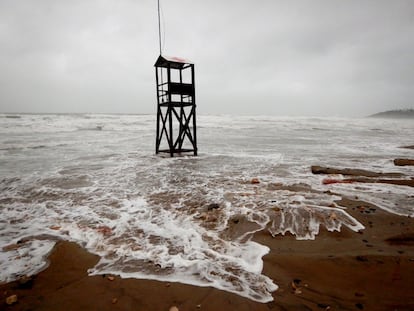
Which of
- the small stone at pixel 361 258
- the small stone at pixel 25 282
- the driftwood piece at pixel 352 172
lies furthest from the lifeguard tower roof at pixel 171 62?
the small stone at pixel 361 258

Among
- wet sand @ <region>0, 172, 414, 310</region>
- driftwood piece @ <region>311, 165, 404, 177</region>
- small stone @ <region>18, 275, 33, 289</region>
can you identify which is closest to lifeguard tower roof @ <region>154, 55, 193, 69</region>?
driftwood piece @ <region>311, 165, 404, 177</region>

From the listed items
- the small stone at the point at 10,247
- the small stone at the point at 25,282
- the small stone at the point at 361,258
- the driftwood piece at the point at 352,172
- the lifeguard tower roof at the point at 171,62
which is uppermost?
the lifeguard tower roof at the point at 171,62

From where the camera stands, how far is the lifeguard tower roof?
12922 millimetres

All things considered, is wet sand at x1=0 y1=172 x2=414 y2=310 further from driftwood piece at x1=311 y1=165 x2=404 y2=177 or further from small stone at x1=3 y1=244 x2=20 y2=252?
driftwood piece at x1=311 y1=165 x2=404 y2=177

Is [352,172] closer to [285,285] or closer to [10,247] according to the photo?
[285,285]

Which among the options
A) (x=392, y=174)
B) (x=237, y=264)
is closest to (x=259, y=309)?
(x=237, y=264)

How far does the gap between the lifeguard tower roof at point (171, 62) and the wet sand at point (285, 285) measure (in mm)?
10550

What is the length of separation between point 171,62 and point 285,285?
11821 millimetres

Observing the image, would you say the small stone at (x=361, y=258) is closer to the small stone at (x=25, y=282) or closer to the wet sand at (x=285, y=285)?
the wet sand at (x=285, y=285)

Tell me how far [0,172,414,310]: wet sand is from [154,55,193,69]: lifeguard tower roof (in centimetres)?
1055

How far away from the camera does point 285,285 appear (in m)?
3.27

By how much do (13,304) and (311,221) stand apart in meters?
4.72

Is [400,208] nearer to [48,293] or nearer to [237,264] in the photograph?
[237,264]

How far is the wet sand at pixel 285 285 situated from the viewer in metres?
2.95
